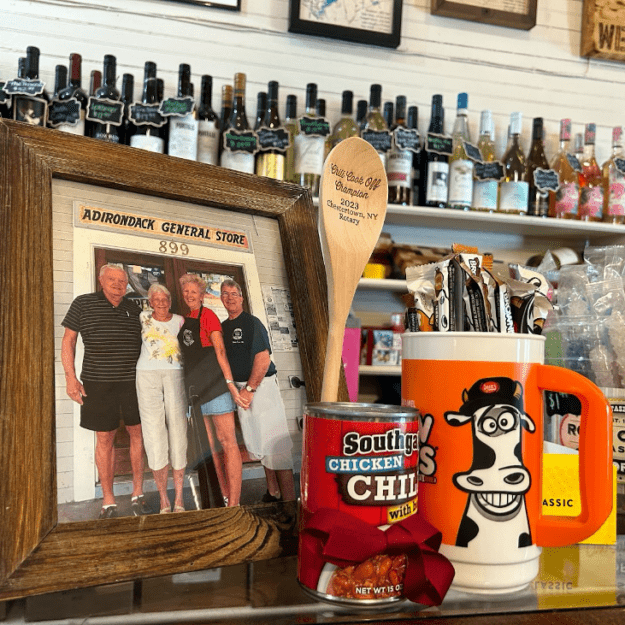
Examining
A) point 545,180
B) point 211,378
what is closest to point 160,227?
point 211,378

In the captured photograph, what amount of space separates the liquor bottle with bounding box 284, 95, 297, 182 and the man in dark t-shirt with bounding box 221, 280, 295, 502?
5.15 ft

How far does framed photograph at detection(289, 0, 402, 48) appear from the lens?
220 centimetres

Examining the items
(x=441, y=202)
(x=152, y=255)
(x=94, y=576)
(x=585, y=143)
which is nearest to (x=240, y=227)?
(x=152, y=255)

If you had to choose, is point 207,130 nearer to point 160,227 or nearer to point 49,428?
point 160,227

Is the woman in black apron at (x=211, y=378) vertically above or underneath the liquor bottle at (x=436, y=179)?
underneath

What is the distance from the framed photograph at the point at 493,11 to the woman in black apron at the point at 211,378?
217 centimetres

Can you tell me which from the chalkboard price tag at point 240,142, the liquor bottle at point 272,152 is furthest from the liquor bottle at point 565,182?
the chalkboard price tag at point 240,142

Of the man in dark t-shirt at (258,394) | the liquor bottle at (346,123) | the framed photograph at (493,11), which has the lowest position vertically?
the man in dark t-shirt at (258,394)

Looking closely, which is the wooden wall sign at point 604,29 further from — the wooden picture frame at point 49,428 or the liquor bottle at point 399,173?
the wooden picture frame at point 49,428

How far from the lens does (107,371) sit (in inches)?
17.6

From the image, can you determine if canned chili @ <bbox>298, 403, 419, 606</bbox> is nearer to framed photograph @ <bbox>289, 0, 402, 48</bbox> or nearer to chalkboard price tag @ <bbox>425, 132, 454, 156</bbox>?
chalkboard price tag @ <bbox>425, 132, 454, 156</bbox>

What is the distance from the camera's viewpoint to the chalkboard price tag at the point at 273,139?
1934mm

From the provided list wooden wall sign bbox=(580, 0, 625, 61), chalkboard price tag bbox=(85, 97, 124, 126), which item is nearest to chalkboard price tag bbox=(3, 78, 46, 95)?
chalkboard price tag bbox=(85, 97, 124, 126)

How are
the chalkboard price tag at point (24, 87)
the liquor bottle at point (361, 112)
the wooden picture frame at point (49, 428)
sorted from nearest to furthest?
the wooden picture frame at point (49, 428)
the chalkboard price tag at point (24, 87)
the liquor bottle at point (361, 112)
